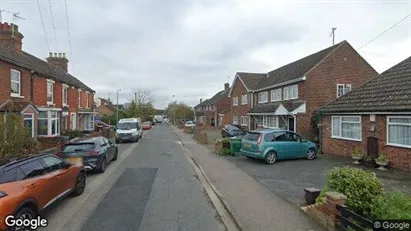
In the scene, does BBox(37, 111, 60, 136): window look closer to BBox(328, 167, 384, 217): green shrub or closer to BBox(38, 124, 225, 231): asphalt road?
BBox(38, 124, 225, 231): asphalt road

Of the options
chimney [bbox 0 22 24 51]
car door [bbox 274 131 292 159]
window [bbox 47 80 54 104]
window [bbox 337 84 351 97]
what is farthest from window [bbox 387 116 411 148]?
chimney [bbox 0 22 24 51]

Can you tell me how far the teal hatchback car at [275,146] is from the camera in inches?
523

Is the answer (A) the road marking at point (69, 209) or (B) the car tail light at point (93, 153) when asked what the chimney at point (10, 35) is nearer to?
(B) the car tail light at point (93, 153)

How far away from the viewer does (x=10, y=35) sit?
65.9ft

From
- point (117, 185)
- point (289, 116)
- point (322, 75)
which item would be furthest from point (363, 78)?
point (117, 185)

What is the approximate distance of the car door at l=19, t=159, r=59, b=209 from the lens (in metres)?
5.67

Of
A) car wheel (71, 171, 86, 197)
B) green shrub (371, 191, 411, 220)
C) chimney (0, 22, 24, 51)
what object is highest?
chimney (0, 22, 24, 51)

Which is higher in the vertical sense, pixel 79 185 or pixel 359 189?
pixel 359 189

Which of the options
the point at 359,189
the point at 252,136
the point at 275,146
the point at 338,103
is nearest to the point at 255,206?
the point at 359,189

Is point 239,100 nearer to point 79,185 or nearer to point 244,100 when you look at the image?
point 244,100

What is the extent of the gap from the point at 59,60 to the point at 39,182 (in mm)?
30144

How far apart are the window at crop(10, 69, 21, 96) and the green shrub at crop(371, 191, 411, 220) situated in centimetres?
1885

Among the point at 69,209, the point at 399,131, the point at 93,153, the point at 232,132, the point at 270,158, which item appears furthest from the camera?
the point at 232,132

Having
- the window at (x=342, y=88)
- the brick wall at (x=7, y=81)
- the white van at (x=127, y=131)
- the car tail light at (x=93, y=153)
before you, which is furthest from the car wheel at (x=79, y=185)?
the window at (x=342, y=88)
